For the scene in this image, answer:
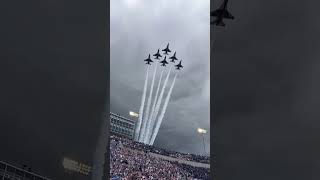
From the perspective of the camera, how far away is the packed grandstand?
319 ft

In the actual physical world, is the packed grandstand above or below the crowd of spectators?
below

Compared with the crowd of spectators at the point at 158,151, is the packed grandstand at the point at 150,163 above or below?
below

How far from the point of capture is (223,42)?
88500mm

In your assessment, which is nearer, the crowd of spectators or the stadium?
the stadium

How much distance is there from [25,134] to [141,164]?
142 feet

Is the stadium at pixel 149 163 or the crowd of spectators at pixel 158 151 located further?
the crowd of spectators at pixel 158 151

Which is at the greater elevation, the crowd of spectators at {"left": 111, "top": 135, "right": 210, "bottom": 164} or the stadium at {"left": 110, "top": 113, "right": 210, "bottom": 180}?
the crowd of spectators at {"left": 111, "top": 135, "right": 210, "bottom": 164}

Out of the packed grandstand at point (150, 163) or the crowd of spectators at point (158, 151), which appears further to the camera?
the crowd of spectators at point (158, 151)

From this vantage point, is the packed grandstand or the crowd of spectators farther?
the crowd of spectators

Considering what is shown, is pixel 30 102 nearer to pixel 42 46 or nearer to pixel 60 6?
pixel 42 46

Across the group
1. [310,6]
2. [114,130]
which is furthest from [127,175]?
[114,130]

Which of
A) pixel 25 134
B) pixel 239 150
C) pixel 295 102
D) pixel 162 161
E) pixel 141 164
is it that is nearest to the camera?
pixel 25 134

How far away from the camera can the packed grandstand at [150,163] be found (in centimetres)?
9731

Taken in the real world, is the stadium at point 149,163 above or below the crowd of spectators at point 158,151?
below
